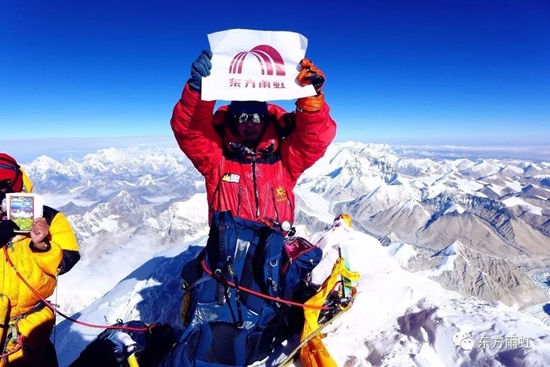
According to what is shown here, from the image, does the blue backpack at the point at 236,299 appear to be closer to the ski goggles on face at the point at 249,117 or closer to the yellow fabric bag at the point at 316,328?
the yellow fabric bag at the point at 316,328

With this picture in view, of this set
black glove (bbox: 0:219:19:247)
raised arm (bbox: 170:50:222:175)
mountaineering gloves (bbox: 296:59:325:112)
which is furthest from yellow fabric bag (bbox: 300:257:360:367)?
black glove (bbox: 0:219:19:247)

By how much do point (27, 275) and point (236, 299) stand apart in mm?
3094

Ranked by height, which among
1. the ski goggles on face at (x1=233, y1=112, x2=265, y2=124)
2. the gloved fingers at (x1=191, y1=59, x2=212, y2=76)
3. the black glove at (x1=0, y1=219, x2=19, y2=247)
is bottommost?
the black glove at (x1=0, y1=219, x2=19, y2=247)

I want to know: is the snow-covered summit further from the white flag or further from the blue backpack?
the white flag

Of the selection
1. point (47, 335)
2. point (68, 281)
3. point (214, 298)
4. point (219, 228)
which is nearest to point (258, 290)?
point (214, 298)

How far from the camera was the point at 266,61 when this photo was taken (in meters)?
5.41

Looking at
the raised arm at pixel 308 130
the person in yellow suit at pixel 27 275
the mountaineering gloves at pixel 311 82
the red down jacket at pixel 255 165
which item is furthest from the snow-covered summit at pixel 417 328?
the person in yellow suit at pixel 27 275

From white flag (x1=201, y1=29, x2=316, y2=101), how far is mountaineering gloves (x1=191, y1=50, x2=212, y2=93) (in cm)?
16

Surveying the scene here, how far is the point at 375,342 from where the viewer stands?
4945 mm

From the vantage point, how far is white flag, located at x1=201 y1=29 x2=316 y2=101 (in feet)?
17.3

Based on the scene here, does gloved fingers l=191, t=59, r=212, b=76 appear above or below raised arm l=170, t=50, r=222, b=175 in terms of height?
above

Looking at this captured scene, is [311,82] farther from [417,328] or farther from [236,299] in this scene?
[417,328]

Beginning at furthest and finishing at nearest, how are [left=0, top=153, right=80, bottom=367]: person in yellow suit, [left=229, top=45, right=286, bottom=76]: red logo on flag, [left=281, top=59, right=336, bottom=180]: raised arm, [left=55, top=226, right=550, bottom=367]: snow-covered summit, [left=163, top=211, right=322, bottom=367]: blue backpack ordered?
[left=229, top=45, right=286, bottom=76]: red logo on flag
[left=281, top=59, right=336, bottom=180]: raised arm
[left=0, top=153, right=80, bottom=367]: person in yellow suit
[left=163, top=211, right=322, bottom=367]: blue backpack
[left=55, top=226, right=550, bottom=367]: snow-covered summit

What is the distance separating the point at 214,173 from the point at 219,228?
1804mm
